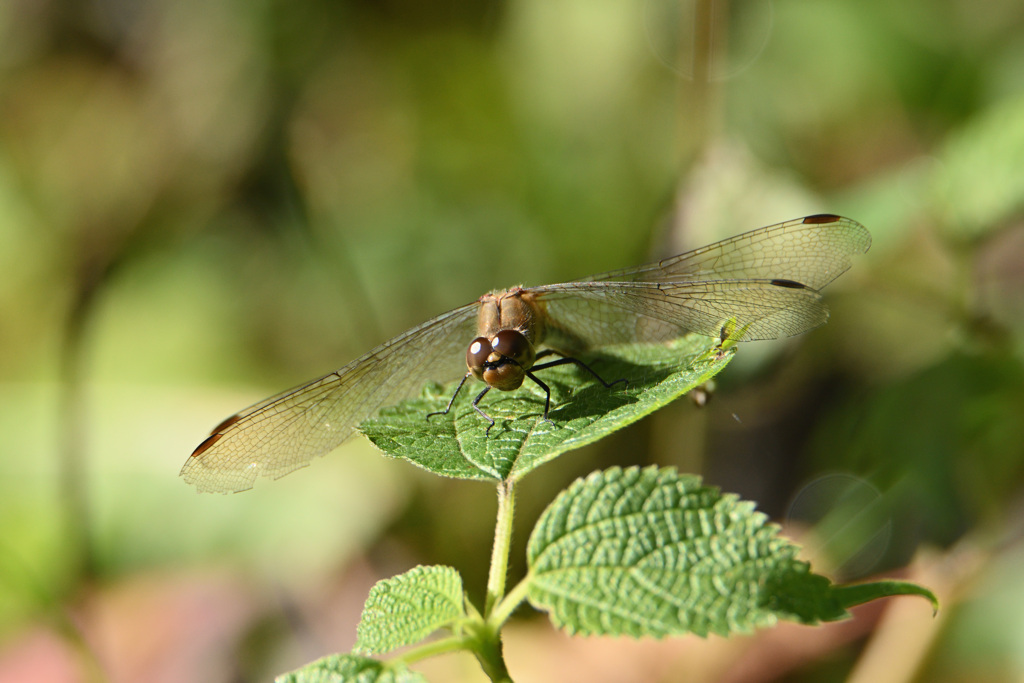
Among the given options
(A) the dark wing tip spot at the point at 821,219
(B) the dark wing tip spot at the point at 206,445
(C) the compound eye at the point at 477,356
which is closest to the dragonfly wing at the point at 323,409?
(B) the dark wing tip spot at the point at 206,445

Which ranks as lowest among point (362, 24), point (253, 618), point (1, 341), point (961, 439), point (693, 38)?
point (253, 618)

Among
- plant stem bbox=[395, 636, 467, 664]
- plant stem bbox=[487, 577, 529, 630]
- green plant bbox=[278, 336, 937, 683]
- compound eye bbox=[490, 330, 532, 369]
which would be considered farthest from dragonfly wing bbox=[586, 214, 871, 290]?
plant stem bbox=[395, 636, 467, 664]

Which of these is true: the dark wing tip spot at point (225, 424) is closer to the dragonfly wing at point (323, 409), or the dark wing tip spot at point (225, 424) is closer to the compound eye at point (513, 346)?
the dragonfly wing at point (323, 409)

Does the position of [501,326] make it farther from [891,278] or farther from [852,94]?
[852,94]

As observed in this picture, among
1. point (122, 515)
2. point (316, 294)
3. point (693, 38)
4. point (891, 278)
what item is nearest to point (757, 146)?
point (693, 38)

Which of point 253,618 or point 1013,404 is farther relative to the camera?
point 253,618
